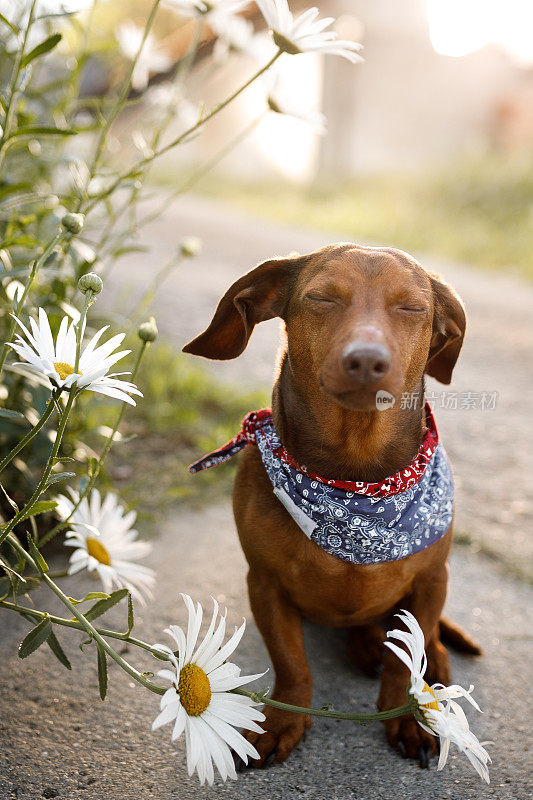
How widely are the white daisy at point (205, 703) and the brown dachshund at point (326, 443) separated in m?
0.40

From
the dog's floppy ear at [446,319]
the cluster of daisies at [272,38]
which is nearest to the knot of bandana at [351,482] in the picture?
the dog's floppy ear at [446,319]

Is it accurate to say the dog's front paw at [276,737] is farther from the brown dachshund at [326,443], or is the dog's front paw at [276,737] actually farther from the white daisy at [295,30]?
the white daisy at [295,30]

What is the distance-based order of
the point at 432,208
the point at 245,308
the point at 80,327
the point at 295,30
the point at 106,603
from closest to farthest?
the point at 80,327 → the point at 106,603 → the point at 295,30 → the point at 245,308 → the point at 432,208

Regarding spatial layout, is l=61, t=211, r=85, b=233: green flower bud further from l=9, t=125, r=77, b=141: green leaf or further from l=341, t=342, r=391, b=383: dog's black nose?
l=341, t=342, r=391, b=383: dog's black nose

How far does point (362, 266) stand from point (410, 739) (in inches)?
43.1

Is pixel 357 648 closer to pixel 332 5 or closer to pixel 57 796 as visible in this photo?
A: pixel 57 796

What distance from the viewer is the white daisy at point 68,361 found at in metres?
1.34

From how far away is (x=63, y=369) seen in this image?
1419 millimetres

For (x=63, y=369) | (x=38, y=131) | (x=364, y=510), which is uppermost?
(x=38, y=131)

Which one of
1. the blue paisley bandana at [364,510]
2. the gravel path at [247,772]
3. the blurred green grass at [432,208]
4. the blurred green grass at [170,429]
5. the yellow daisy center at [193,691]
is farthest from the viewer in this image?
the blurred green grass at [432,208]

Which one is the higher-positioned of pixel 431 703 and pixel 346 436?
pixel 346 436

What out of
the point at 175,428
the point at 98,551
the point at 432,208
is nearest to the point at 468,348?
the point at 175,428

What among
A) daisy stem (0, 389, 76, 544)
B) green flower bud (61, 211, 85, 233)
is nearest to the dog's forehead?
green flower bud (61, 211, 85, 233)

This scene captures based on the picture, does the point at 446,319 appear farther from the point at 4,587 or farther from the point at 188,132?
the point at 4,587
